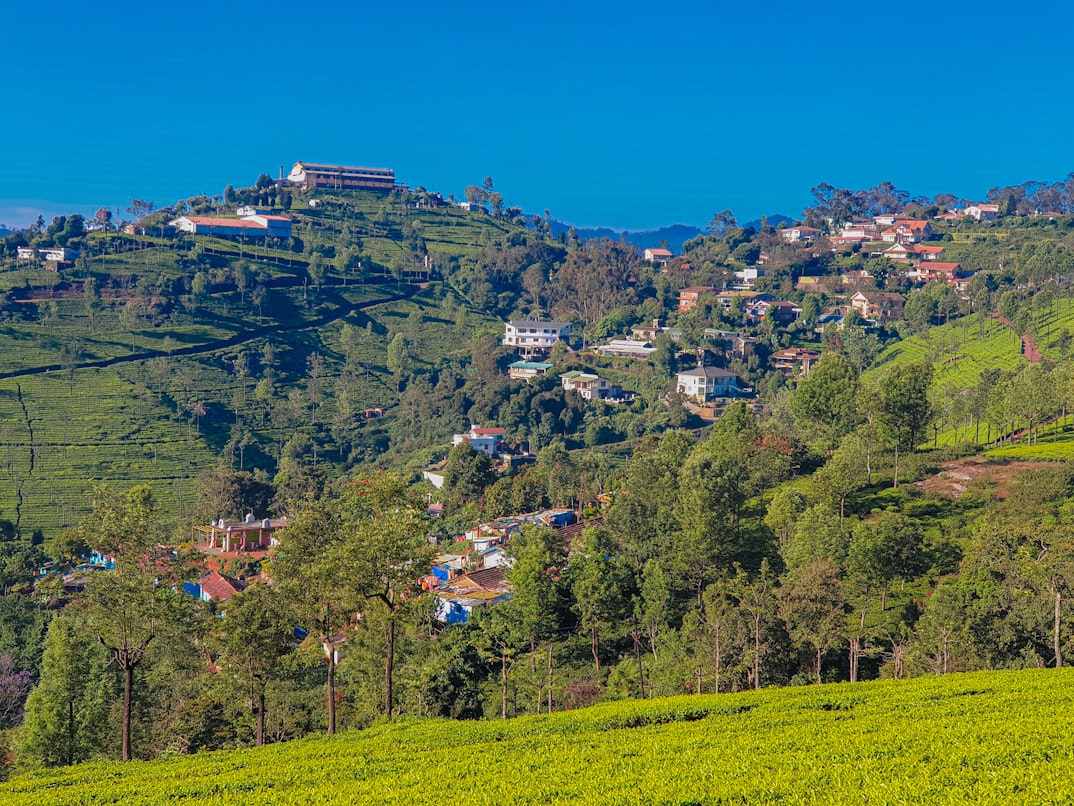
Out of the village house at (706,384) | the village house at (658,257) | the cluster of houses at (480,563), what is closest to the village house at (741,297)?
the village house at (706,384)

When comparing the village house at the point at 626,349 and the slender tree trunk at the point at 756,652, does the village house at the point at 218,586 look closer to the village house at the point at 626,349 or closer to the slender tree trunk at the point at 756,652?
the slender tree trunk at the point at 756,652

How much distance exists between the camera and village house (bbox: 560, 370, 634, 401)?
280 ft

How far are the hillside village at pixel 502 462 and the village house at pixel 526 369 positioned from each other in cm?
28

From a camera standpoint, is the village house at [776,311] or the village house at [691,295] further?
the village house at [691,295]

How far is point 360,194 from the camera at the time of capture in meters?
150

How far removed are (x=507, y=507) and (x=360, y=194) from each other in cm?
10855

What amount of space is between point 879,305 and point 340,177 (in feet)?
304

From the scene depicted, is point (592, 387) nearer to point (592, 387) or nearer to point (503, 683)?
point (592, 387)

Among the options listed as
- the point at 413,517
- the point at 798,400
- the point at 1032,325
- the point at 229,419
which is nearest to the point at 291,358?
the point at 229,419

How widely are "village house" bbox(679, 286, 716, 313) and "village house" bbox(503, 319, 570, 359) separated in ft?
52.2

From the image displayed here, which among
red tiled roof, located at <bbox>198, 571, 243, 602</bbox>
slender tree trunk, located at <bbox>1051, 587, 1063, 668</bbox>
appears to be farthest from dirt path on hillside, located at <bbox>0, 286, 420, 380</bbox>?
slender tree trunk, located at <bbox>1051, 587, 1063, 668</bbox>

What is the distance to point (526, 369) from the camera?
303ft

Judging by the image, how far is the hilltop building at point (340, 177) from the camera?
151 m

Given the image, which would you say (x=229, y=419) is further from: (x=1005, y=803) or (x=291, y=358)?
(x=1005, y=803)
